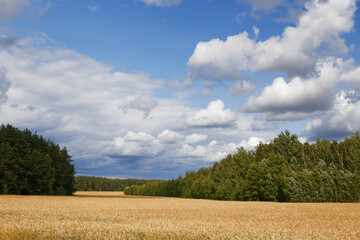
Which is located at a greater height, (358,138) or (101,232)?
(358,138)

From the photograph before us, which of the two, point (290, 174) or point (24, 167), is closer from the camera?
point (290, 174)

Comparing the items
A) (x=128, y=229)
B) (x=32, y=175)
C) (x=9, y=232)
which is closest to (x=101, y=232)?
(x=128, y=229)

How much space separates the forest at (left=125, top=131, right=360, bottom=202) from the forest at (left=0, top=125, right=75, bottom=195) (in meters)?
37.3

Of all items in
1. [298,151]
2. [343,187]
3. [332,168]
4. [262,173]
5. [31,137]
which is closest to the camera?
[343,187]

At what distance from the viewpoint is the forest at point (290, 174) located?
47031mm

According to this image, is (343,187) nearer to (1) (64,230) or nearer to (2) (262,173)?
(2) (262,173)

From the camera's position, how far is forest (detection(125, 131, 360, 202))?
47031 mm

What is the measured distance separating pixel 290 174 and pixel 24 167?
55.9m

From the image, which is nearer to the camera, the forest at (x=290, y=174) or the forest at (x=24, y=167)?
the forest at (x=290, y=174)

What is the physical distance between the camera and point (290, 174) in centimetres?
5391

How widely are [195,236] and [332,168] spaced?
1783 inches

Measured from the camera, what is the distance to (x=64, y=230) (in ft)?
41.3

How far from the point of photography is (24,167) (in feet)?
233

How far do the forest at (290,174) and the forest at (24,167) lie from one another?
37264mm
